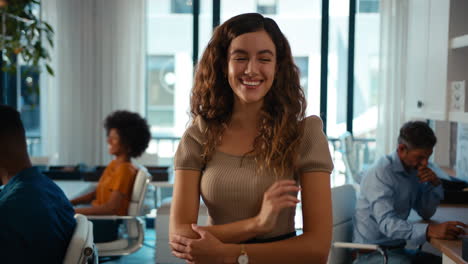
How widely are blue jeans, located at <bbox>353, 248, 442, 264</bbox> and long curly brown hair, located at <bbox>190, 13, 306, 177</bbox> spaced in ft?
4.05

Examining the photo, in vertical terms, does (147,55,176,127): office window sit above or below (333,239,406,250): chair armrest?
above

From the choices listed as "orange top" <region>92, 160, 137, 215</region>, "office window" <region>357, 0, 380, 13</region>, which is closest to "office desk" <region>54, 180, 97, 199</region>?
"orange top" <region>92, 160, 137, 215</region>

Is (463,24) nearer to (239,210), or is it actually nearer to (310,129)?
(310,129)

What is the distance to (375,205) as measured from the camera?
2715 millimetres

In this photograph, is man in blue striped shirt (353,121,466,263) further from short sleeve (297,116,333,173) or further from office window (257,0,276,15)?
office window (257,0,276,15)

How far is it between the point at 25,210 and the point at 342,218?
5.50 feet

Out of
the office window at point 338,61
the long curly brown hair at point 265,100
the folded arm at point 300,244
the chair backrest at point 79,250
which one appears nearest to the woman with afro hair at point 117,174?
the chair backrest at point 79,250

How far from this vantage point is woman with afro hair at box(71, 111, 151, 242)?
338cm

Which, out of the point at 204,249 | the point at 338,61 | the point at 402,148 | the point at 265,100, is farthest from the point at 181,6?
the point at 204,249

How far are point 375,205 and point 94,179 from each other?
241cm

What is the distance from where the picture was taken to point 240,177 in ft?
5.09

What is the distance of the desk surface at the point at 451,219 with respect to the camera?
212 centimetres

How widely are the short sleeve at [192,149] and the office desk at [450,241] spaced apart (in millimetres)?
1059

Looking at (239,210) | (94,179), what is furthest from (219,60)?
(94,179)
